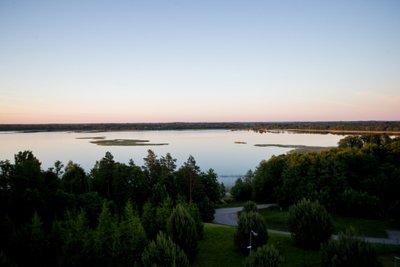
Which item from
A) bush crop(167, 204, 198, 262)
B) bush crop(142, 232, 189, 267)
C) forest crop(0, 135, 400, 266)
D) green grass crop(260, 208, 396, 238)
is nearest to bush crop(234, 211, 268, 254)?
forest crop(0, 135, 400, 266)

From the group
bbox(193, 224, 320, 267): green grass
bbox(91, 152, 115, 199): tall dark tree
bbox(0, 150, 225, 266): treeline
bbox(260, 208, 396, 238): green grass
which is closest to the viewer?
bbox(0, 150, 225, 266): treeline

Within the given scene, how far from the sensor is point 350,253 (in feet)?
67.6

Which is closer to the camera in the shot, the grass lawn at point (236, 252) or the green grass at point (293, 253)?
the green grass at point (293, 253)

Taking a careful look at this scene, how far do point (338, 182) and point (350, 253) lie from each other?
26.7 metres

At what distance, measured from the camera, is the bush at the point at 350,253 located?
20.5m

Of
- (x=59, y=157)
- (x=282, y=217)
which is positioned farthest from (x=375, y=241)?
(x=59, y=157)

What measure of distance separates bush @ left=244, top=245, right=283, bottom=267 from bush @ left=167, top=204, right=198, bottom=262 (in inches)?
261

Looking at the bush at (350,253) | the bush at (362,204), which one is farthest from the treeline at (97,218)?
the bush at (362,204)

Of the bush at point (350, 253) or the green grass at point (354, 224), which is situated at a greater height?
the bush at point (350, 253)

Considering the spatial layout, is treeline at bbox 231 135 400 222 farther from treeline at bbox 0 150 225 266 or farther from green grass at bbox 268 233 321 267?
treeline at bbox 0 150 225 266

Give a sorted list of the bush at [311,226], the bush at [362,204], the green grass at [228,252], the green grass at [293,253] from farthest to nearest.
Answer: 1. the bush at [362,204]
2. the bush at [311,226]
3. the green grass at [228,252]
4. the green grass at [293,253]

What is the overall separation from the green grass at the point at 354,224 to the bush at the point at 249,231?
409 inches

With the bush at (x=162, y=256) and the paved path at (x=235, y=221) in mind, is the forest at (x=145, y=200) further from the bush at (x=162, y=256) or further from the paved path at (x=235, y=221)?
the paved path at (x=235, y=221)

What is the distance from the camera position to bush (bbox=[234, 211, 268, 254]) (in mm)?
27484
